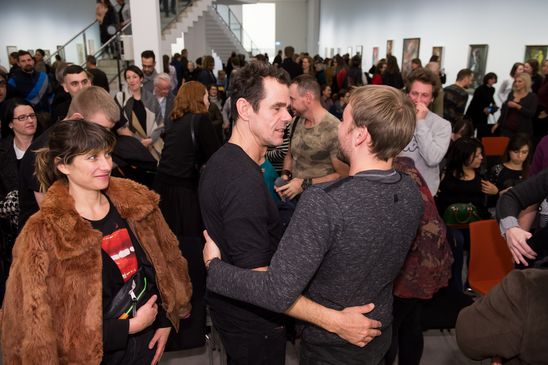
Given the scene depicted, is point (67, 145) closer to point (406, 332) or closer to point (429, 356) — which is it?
point (406, 332)

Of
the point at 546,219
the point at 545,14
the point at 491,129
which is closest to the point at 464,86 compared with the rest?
the point at 491,129

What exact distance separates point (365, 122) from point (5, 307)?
1550 mm

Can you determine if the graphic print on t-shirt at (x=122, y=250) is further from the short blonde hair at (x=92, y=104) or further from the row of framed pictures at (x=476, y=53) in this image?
the row of framed pictures at (x=476, y=53)

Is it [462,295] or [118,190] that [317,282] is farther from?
[462,295]

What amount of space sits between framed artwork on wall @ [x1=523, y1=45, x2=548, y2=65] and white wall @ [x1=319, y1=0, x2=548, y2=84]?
9 cm

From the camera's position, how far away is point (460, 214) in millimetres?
3766

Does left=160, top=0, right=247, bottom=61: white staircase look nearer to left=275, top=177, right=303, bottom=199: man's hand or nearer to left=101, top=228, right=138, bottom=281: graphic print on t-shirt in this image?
left=275, top=177, right=303, bottom=199: man's hand

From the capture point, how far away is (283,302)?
132 centimetres

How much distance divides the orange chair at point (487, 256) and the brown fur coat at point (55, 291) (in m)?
Answer: 2.68

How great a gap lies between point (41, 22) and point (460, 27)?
14.1 m

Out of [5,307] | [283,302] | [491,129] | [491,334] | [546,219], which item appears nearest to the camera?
[491,334]

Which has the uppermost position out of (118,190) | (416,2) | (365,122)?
(416,2)

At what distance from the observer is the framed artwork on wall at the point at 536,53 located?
7.47 meters

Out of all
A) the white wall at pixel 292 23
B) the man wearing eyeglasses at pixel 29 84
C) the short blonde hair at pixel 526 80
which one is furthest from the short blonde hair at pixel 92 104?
the white wall at pixel 292 23
